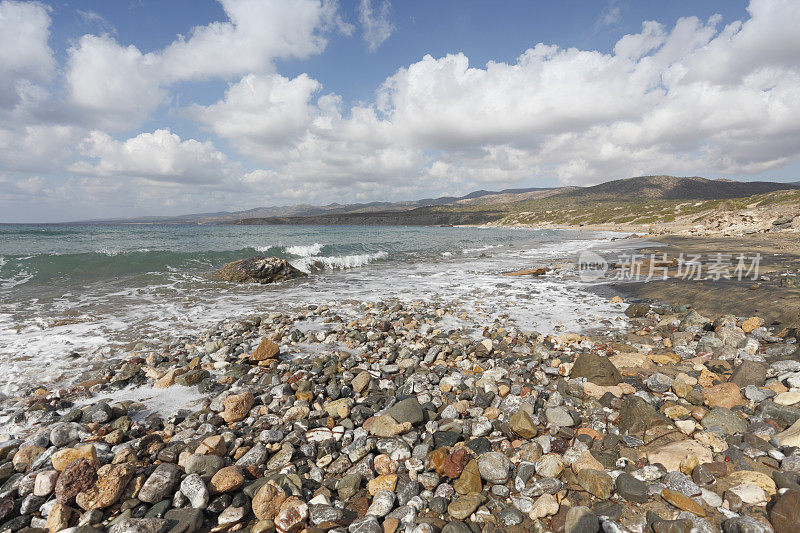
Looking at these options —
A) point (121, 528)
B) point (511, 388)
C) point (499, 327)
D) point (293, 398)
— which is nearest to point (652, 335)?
point (499, 327)

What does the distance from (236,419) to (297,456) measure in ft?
4.51

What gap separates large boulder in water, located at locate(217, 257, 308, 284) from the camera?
1724cm

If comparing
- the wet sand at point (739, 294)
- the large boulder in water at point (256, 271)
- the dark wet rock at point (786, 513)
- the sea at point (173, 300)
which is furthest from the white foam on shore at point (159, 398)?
the wet sand at point (739, 294)

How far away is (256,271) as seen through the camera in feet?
57.0

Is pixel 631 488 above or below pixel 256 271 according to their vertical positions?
below

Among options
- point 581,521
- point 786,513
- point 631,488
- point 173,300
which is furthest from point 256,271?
point 786,513

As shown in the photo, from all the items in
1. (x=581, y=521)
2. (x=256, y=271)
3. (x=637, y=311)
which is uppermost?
(x=256, y=271)

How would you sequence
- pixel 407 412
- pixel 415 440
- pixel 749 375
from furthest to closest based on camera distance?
1. pixel 749 375
2. pixel 407 412
3. pixel 415 440

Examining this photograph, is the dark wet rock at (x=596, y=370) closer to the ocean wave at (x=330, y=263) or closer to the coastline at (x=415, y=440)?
the coastline at (x=415, y=440)

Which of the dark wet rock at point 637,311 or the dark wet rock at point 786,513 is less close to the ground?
the dark wet rock at point 786,513

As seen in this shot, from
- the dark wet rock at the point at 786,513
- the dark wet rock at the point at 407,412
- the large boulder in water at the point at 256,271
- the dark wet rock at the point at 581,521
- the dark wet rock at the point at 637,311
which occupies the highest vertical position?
the large boulder in water at the point at 256,271

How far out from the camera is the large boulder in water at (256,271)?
1724 cm

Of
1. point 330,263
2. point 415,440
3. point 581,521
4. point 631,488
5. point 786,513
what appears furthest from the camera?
point 330,263

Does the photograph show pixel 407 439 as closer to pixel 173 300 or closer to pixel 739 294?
pixel 739 294
